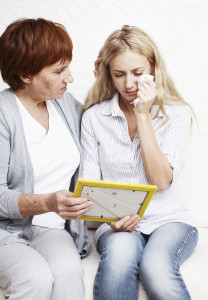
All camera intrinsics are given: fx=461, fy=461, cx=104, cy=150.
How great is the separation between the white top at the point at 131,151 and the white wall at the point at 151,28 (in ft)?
1.65

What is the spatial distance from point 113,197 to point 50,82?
1.72ft

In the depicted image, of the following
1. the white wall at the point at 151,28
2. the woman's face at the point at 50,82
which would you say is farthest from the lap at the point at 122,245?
the white wall at the point at 151,28

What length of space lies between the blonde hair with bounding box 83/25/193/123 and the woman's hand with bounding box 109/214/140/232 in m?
0.46

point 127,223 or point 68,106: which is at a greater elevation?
point 68,106

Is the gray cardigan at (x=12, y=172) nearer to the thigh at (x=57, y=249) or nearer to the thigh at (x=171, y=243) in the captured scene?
the thigh at (x=57, y=249)

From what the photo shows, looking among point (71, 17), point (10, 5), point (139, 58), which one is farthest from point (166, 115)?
point (10, 5)

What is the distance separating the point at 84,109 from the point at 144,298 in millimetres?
862

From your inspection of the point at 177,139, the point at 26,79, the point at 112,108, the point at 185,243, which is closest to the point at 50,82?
the point at 26,79

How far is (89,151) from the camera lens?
1.92 metres

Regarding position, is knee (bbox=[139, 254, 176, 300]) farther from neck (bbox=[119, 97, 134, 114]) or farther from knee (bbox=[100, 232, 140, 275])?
neck (bbox=[119, 97, 134, 114])

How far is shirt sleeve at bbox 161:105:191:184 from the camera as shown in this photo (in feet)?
5.90

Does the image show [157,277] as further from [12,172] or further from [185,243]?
[12,172]

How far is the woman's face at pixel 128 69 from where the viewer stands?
70.9 inches

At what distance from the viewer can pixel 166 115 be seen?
1.87 meters
